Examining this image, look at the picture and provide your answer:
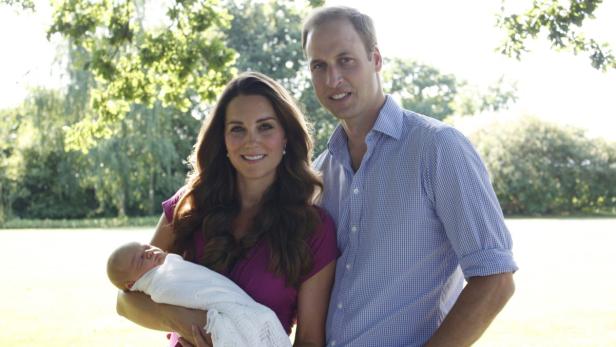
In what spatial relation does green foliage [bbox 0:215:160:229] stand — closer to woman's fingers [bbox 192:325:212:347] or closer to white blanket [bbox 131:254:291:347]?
white blanket [bbox 131:254:291:347]

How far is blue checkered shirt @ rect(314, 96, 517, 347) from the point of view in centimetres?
253

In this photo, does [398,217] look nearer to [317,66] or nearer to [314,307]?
[314,307]

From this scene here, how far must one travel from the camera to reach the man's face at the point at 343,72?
2.96 meters

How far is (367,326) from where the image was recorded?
273 cm

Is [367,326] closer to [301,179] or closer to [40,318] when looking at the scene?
[301,179]

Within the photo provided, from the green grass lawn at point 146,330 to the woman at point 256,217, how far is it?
574 cm

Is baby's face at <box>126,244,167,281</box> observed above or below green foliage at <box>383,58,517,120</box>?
above

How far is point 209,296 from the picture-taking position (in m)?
2.83

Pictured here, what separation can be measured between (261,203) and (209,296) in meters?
0.53

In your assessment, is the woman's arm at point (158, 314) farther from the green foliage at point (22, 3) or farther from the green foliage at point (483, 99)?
the green foliage at point (483, 99)

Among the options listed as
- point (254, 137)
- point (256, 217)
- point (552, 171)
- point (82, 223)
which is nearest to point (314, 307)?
point (256, 217)

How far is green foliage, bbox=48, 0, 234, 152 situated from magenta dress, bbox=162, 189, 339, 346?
631 cm

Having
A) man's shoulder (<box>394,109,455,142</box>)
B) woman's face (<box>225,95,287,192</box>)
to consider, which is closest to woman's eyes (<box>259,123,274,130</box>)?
woman's face (<box>225,95,287,192</box>)

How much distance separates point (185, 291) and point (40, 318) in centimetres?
809
